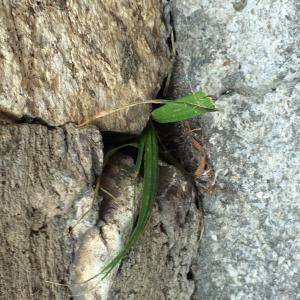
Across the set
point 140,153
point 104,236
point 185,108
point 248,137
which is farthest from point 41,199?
point 248,137

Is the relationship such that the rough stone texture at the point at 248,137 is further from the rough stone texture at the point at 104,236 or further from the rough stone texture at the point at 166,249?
the rough stone texture at the point at 104,236

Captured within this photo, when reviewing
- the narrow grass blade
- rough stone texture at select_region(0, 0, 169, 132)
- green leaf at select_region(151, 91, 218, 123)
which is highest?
rough stone texture at select_region(0, 0, 169, 132)

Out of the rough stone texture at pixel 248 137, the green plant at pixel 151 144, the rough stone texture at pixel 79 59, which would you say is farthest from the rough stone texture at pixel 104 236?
the rough stone texture at pixel 248 137

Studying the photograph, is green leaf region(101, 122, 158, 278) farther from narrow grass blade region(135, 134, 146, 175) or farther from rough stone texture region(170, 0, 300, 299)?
rough stone texture region(170, 0, 300, 299)

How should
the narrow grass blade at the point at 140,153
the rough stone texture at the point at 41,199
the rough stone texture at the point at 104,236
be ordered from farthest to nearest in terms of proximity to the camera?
the narrow grass blade at the point at 140,153
the rough stone texture at the point at 104,236
the rough stone texture at the point at 41,199

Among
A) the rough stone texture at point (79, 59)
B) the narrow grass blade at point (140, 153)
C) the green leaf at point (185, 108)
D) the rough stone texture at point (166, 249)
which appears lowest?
the rough stone texture at point (166, 249)

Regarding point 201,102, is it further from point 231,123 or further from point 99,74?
point 99,74

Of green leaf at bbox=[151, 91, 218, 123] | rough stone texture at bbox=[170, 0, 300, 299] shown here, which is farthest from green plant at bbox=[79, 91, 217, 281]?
rough stone texture at bbox=[170, 0, 300, 299]
